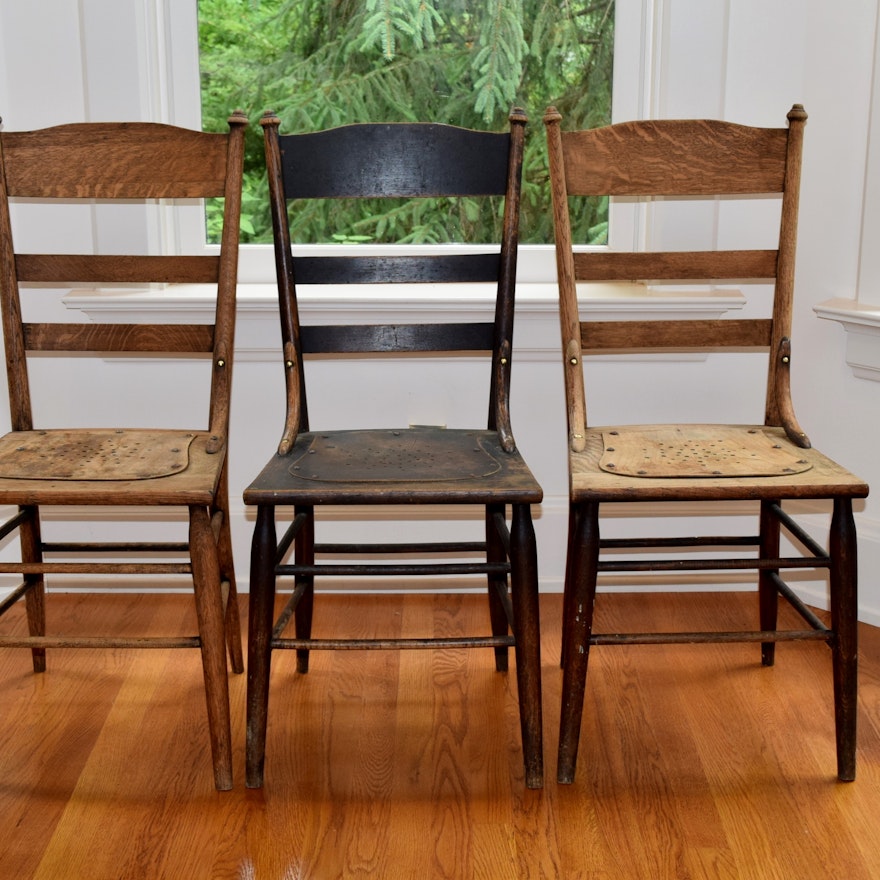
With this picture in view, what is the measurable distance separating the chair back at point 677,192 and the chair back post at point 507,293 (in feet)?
0.22

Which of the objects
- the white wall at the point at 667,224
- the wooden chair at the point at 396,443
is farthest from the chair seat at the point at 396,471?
the white wall at the point at 667,224

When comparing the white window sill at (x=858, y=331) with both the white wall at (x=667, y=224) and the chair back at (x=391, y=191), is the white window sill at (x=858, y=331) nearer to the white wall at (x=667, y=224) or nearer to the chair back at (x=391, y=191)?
the white wall at (x=667, y=224)

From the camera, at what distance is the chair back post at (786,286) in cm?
199

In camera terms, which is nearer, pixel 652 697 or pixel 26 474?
pixel 26 474

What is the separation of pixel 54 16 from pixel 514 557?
147 centimetres

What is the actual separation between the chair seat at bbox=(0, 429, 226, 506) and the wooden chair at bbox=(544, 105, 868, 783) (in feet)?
1.99

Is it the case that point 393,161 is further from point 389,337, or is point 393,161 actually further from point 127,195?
point 127,195

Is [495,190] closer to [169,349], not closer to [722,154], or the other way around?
[722,154]

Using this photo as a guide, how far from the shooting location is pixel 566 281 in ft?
6.52

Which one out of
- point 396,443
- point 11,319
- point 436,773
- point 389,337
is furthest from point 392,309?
point 436,773

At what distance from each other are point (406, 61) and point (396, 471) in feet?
3.59

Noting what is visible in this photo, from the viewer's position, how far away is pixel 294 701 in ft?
6.91

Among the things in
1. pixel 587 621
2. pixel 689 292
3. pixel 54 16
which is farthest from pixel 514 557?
pixel 54 16

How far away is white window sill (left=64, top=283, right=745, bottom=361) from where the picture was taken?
240cm
